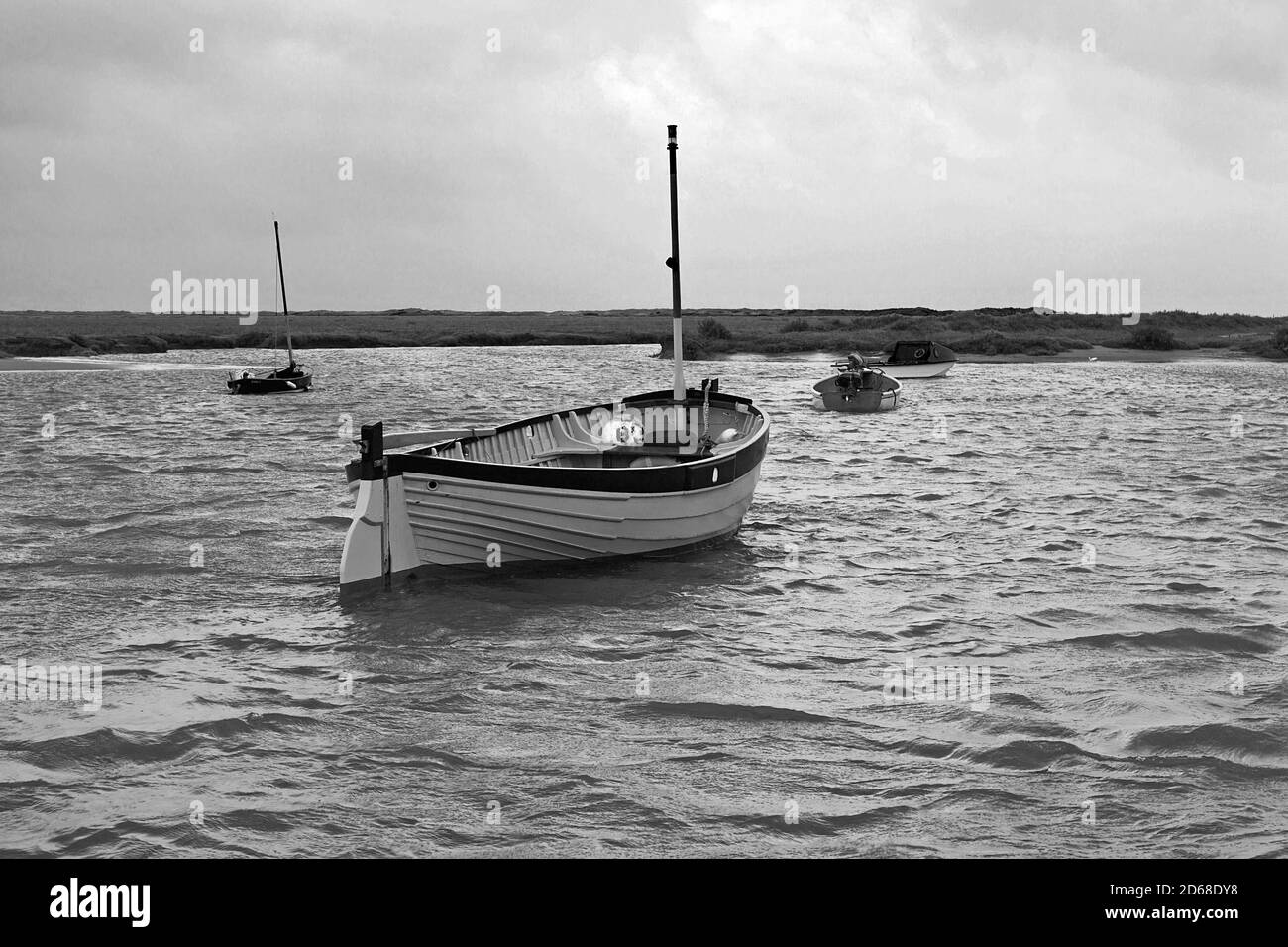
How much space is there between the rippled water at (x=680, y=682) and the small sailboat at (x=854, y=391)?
19314 mm

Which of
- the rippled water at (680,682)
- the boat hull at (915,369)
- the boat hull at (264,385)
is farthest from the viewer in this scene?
the boat hull at (915,369)

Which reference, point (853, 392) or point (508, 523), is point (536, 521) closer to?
point (508, 523)

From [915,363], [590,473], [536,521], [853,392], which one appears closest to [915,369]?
[915,363]

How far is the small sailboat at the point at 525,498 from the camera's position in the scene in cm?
1312

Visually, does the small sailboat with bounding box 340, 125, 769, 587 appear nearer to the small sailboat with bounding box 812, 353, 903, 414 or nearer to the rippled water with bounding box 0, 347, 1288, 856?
the rippled water with bounding box 0, 347, 1288, 856

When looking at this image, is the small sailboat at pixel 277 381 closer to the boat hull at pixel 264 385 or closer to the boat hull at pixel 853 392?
the boat hull at pixel 264 385

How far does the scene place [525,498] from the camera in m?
13.6

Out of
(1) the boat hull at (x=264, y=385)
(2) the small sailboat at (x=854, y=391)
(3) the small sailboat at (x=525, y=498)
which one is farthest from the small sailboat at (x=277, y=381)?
(3) the small sailboat at (x=525, y=498)

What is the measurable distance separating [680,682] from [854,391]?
3361 cm

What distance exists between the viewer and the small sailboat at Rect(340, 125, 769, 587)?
13.1 metres

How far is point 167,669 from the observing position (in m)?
10.6
